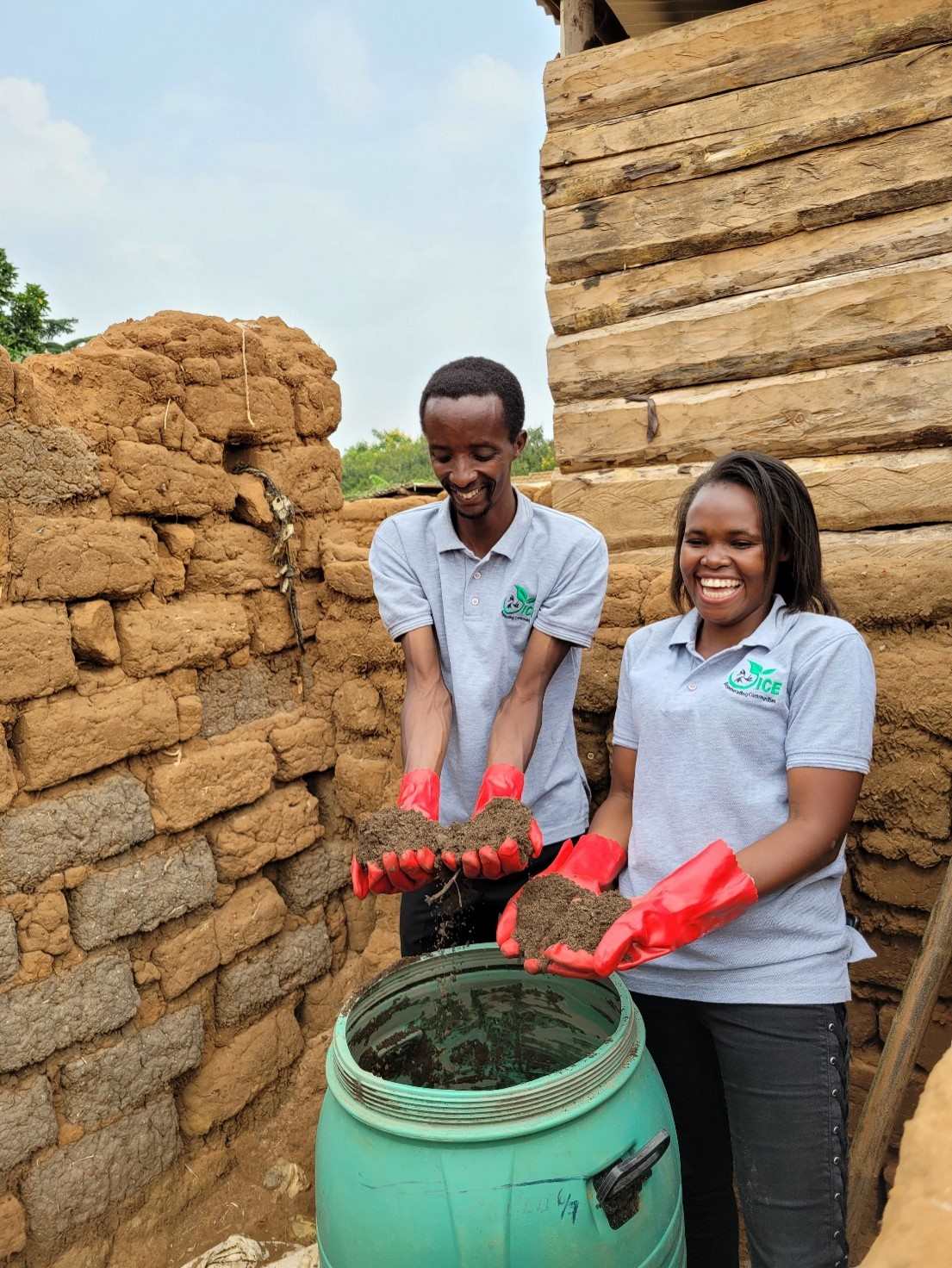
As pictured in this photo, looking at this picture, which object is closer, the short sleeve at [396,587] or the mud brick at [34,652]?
the short sleeve at [396,587]

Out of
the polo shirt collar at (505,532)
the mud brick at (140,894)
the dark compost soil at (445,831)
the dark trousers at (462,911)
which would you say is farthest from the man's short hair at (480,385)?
the mud brick at (140,894)

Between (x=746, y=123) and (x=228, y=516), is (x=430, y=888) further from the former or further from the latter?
(x=746, y=123)

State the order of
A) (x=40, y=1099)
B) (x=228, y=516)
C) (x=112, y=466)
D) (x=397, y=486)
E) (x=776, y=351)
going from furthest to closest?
(x=397, y=486) < (x=228, y=516) < (x=776, y=351) < (x=112, y=466) < (x=40, y=1099)

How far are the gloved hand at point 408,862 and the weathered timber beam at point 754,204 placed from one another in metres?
2.13

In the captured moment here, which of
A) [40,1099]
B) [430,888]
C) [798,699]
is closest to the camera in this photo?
[798,699]

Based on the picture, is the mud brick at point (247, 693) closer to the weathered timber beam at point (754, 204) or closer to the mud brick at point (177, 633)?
the mud brick at point (177, 633)

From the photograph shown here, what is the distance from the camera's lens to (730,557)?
169 centimetres

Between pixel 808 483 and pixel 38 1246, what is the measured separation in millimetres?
3139

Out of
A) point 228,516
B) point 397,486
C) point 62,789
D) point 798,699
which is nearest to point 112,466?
point 228,516

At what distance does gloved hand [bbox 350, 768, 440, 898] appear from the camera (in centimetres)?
173

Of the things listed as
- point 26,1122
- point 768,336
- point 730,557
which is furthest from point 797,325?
point 26,1122

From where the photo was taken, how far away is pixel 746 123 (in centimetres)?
293

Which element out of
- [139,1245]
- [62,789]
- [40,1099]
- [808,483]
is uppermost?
[808,483]

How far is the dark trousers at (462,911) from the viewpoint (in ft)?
6.93
